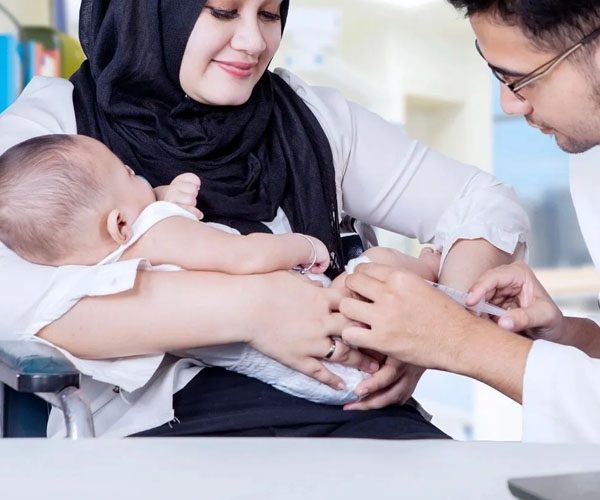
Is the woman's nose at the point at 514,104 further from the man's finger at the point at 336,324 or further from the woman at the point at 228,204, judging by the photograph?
the man's finger at the point at 336,324

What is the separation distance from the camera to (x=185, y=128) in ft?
5.52

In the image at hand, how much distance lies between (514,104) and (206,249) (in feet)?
1.75

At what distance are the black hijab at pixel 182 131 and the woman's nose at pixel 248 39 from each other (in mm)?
82

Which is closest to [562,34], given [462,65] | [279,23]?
[279,23]

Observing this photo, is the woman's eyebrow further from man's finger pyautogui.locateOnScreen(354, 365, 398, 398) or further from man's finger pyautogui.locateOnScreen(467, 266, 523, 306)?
man's finger pyautogui.locateOnScreen(354, 365, 398, 398)

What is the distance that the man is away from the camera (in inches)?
50.6

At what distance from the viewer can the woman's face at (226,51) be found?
1620 mm

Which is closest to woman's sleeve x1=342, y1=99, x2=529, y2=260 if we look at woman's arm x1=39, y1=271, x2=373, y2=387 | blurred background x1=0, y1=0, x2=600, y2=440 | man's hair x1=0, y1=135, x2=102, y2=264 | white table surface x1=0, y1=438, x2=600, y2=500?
woman's arm x1=39, y1=271, x2=373, y2=387

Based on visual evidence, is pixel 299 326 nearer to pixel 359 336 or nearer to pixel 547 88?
pixel 359 336

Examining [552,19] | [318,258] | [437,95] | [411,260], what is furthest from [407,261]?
[437,95]

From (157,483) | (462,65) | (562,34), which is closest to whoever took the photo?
(157,483)

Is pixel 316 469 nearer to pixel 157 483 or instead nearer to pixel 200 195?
pixel 157 483

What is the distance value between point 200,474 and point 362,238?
49.6 inches

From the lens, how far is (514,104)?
1.46 meters
